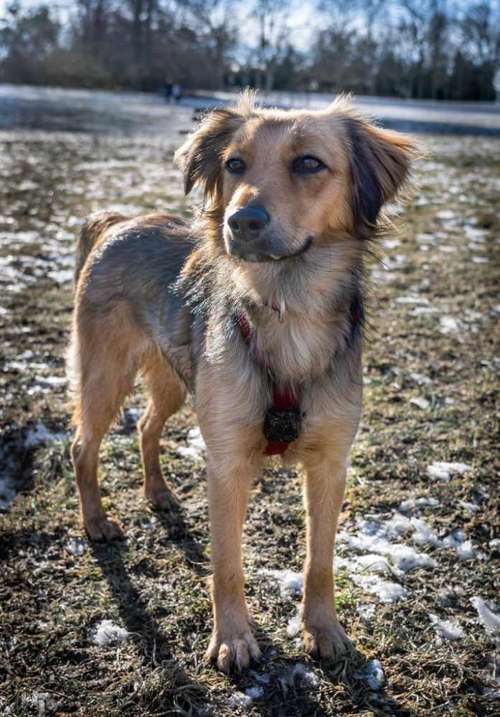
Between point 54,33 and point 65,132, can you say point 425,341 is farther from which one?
point 54,33

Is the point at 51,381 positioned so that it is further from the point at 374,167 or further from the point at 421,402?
the point at 374,167

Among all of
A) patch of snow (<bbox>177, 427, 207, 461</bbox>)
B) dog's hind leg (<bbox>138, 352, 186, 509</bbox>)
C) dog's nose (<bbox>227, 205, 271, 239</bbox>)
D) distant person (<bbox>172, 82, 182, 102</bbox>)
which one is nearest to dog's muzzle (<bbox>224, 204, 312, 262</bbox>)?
dog's nose (<bbox>227, 205, 271, 239</bbox>)

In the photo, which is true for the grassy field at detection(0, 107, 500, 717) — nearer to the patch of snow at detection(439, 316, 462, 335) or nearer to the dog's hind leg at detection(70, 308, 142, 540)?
the patch of snow at detection(439, 316, 462, 335)

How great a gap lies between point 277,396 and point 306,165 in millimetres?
907

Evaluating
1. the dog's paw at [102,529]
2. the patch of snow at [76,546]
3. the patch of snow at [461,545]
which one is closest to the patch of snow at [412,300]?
the patch of snow at [461,545]

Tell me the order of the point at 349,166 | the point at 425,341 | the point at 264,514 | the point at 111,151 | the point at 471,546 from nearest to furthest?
the point at 349,166 → the point at 471,546 → the point at 264,514 → the point at 425,341 → the point at 111,151

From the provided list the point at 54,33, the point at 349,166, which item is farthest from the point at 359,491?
the point at 54,33

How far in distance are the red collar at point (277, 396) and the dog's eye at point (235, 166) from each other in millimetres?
575

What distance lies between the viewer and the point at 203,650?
277 centimetres

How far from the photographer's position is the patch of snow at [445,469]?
152 inches

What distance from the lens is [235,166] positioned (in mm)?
→ 2781

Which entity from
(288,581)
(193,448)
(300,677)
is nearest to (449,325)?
(193,448)

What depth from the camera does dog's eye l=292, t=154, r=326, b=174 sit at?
2.65 metres

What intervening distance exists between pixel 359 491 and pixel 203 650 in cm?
132
